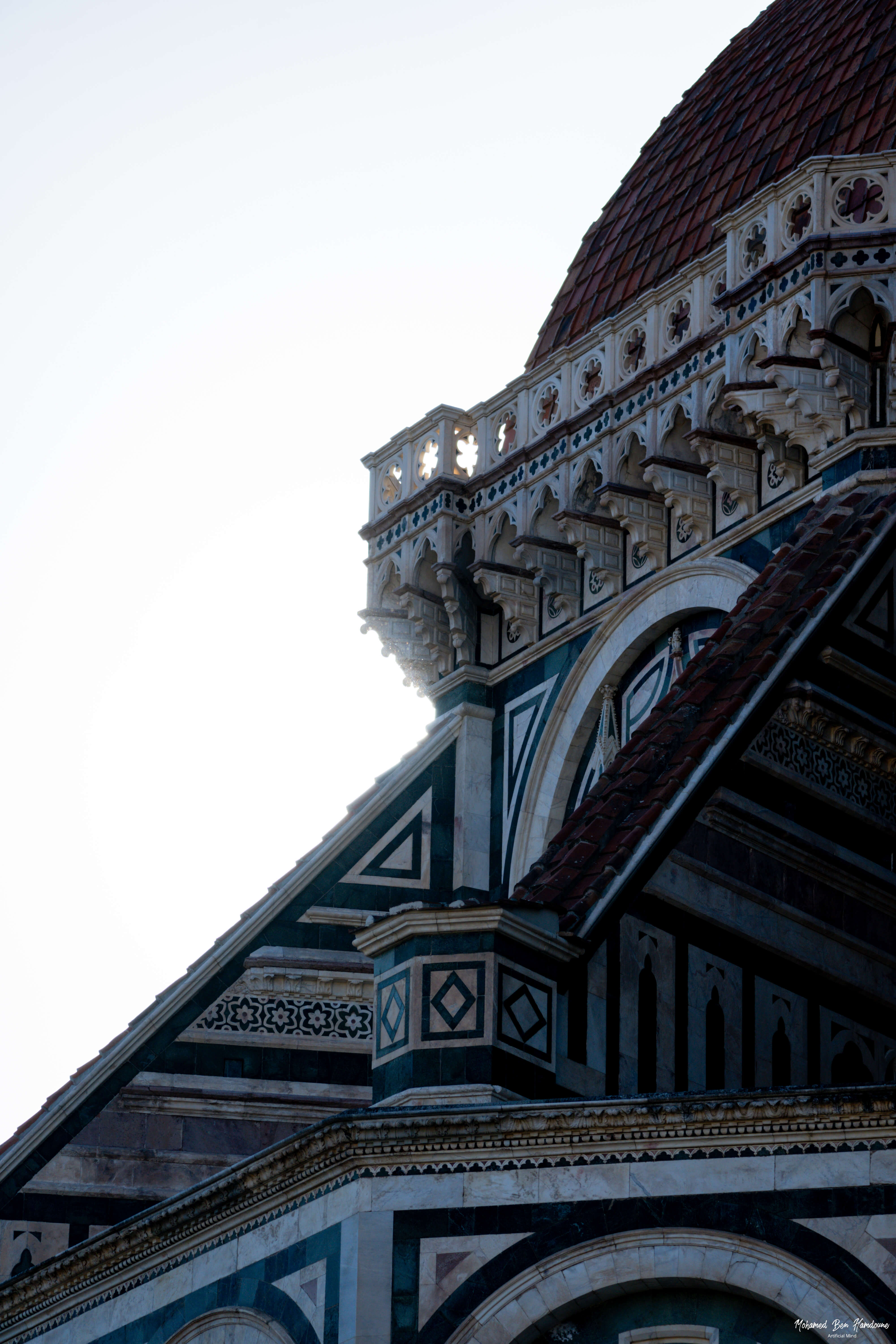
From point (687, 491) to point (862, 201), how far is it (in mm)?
2496

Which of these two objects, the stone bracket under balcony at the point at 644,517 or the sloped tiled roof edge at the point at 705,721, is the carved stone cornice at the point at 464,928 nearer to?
the sloped tiled roof edge at the point at 705,721

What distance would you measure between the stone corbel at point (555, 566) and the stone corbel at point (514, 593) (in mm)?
264

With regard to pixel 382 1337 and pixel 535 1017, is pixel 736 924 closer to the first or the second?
pixel 535 1017

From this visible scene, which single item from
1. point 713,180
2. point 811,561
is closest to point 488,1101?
point 811,561

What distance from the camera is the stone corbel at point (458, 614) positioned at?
73.2 feet

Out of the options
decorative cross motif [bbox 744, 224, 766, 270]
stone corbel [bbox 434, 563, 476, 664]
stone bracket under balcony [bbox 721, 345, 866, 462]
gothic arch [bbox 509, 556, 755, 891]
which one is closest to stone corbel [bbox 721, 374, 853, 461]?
stone bracket under balcony [bbox 721, 345, 866, 462]

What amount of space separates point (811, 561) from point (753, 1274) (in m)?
5.79

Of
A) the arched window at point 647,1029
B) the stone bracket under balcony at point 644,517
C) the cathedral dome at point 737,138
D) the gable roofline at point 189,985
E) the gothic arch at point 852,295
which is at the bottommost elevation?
the arched window at point 647,1029

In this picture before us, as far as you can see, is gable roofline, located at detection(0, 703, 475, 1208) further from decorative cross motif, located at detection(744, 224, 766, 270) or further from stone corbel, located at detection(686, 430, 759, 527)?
decorative cross motif, located at detection(744, 224, 766, 270)

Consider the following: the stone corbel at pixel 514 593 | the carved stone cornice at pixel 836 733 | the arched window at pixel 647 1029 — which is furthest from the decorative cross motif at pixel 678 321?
the arched window at pixel 647 1029

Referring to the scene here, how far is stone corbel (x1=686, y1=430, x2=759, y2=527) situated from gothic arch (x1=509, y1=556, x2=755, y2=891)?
53cm

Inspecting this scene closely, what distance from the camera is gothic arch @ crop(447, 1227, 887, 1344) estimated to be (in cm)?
1340

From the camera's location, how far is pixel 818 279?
1897 centimetres

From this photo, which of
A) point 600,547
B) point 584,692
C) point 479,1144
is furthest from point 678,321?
point 479,1144
